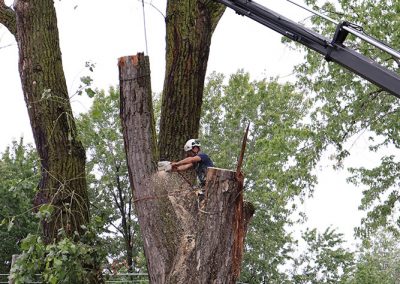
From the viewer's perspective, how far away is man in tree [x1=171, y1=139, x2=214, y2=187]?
5719mm

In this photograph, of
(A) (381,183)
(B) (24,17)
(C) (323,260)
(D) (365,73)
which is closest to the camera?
(D) (365,73)

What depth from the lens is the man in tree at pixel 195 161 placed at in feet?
18.8

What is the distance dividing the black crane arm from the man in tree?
1.37 metres

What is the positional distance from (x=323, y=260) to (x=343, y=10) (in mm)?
12620

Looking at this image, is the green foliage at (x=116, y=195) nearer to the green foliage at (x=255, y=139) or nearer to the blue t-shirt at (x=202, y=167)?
the green foliage at (x=255, y=139)

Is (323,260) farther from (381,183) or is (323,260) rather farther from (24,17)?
(24,17)

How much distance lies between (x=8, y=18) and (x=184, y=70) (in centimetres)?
190

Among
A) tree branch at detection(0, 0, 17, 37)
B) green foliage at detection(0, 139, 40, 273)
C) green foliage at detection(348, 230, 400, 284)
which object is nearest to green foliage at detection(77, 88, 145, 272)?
green foliage at detection(0, 139, 40, 273)

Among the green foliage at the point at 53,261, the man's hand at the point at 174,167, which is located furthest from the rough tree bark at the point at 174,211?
the green foliage at the point at 53,261

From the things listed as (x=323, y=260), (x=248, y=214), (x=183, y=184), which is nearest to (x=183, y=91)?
(x=183, y=184)

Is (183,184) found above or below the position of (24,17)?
below

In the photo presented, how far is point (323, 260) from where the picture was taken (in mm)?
24547

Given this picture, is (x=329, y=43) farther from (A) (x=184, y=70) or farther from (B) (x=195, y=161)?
(B) (x=195, y=161)

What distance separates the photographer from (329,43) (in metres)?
6.29
